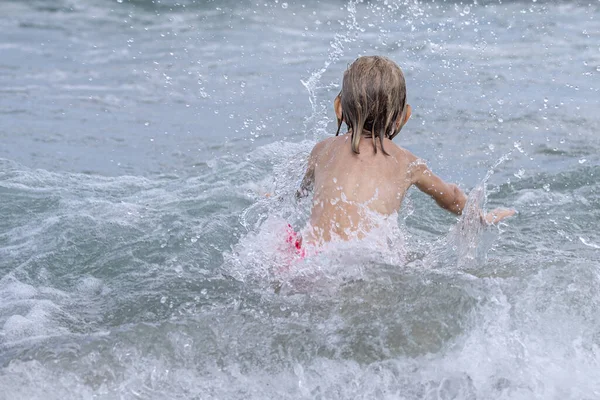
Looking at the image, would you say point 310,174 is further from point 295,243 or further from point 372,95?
point 372,95

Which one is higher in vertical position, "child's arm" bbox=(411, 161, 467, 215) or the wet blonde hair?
the wet blonde hair

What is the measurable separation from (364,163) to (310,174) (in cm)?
41

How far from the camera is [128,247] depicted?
4.86 m

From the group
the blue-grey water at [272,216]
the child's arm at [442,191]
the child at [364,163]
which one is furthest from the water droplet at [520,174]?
the child at [364,163]

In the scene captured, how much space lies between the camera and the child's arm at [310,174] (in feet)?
14.2

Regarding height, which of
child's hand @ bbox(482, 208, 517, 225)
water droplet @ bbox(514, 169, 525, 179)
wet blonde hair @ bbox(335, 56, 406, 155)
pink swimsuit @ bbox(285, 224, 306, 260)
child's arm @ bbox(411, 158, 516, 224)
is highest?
wet blonde hair @ bbox(335, 56, 406, 155)

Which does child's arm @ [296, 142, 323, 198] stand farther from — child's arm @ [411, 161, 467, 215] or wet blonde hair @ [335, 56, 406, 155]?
child's arm @ [411, 161, 467, 215]

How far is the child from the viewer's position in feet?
13.1

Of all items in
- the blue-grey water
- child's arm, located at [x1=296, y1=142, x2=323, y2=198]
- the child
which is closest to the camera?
the blue-grey water

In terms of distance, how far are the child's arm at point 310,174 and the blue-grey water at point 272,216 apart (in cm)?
9

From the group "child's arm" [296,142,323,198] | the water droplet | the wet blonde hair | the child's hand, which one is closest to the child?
the wet blonde hair

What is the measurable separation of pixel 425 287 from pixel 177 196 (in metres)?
2.57

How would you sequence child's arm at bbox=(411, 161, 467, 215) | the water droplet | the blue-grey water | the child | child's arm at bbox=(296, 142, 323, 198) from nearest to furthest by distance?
1. the blue-grey water
2. the child
3. child's arm at bbox=(411, 161, 467, 215)
4. child's arm at bbox=(296, 142, 323, 198)
5. the water droplet

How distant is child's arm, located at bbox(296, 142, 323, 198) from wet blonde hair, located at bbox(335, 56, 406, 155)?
294 mm
